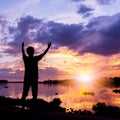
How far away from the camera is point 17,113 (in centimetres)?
991

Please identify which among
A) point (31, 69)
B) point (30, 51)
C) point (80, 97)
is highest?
point (80, 97)

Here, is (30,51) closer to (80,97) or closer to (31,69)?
(31,69)

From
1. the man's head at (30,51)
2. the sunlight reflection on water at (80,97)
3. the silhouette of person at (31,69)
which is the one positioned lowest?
the silhouette of person at (31,69)

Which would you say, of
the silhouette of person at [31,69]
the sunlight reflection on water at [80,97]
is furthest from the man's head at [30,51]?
the sunlight reflection on water at [80,97]

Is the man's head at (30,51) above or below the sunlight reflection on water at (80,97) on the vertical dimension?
below

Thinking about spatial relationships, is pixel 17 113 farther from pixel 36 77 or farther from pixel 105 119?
pixel 105 119

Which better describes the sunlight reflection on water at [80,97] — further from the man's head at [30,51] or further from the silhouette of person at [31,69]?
the man's head at [30,51]

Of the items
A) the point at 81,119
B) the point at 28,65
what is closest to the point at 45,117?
the point at 81,119

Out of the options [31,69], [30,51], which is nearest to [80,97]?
[31,69]

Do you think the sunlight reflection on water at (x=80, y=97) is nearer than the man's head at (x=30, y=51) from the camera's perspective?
No

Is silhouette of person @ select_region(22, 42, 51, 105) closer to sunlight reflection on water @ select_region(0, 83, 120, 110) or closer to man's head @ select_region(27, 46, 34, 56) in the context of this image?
man's head @ select_region(27, 46, 34, 56)

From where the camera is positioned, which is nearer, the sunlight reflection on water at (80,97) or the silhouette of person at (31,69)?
the silhouette of person at (31,69)

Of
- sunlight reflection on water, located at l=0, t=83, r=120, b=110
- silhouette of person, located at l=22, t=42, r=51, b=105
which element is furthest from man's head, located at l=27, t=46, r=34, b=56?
sunlight reflection on water, located at l=0, t=83, r=120, b=110

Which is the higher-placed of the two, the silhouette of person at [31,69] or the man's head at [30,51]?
the man's head at [30,51]
